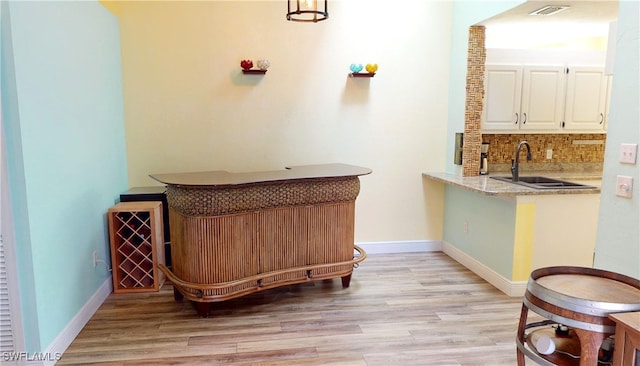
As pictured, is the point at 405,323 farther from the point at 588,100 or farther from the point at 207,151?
the point at 588,100

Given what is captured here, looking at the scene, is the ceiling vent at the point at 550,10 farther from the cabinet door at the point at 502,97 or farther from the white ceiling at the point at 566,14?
the cabinet door at the point at 502,97

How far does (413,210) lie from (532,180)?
126 centimetres

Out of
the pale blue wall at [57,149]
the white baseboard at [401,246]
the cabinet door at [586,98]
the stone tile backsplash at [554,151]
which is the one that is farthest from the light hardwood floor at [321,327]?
the cabinet door at [586,98]

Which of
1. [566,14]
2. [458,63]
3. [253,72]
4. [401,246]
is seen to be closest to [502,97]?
[458,63]

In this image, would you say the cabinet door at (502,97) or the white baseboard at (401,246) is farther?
the white baseboard at (401,246)

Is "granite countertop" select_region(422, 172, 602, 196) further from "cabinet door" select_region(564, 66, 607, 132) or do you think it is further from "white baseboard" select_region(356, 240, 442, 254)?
"white baseboard" select_region(356, 240, 442, 254)

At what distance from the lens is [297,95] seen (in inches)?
166

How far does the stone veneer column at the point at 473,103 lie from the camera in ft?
13.3

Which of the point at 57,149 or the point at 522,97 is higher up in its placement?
the point at 522,97

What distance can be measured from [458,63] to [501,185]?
57.6 inches

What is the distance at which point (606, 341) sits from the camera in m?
1.77

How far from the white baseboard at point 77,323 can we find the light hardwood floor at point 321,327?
0.15 feet

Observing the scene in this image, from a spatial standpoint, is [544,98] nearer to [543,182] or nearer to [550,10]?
[543,182]

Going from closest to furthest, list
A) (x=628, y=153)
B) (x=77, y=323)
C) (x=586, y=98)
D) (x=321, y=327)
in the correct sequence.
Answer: (x=628, y=153)
(x=77, y=323)
(x=321, y=327)
(x=586, y=98)
